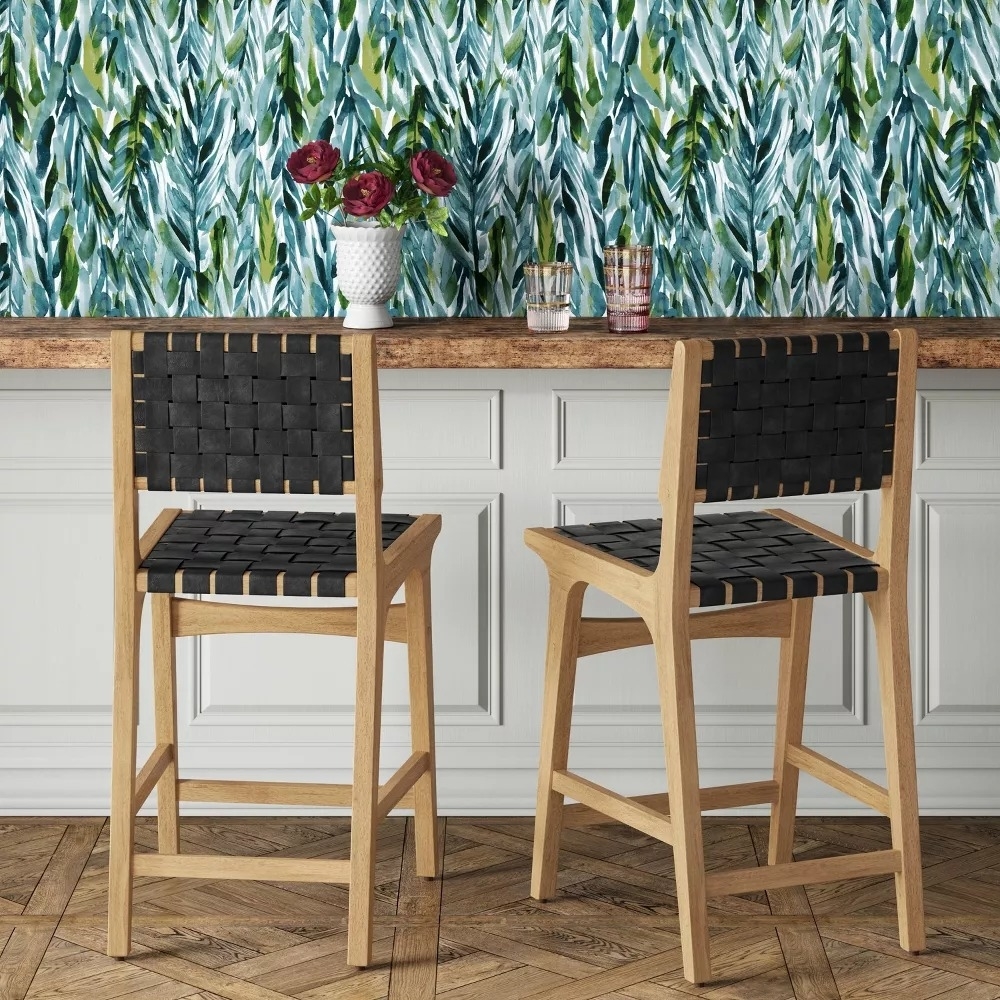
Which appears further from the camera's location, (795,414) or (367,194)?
(367,194)

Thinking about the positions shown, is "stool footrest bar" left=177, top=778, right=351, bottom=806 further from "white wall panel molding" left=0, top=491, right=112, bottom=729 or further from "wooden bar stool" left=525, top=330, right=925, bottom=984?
"white wall panel molding" left=0, top=491, right=112, bottom=729

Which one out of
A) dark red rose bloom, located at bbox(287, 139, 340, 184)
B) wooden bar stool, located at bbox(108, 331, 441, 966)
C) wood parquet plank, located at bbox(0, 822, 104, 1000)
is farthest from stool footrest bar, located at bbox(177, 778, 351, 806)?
dark red rose bloom, located at bbox(287, 139, 340, 184)

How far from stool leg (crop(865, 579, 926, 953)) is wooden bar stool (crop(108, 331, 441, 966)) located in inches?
31.5

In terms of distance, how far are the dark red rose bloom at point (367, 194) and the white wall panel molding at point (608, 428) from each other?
0.53 m

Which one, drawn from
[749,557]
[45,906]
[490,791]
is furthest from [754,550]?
[45,906]

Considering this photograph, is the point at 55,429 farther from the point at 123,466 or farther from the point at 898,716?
the point at 898,716

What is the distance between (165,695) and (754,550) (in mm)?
1130

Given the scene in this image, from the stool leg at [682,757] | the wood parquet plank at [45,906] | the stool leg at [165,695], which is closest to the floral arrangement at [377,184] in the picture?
the stool leg at [165,695]

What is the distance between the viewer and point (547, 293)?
2.79 m

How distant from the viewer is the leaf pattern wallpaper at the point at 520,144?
2.98 metres

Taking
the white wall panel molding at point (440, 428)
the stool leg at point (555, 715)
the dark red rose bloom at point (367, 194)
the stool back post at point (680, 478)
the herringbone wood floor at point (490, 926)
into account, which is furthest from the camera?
the white wall panel molding at point (440, 428)

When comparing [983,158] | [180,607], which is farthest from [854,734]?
[180,607]

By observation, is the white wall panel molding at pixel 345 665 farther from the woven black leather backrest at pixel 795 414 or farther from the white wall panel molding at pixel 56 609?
the woven black leather backrest at pixel 795 414

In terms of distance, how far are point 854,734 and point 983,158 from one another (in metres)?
1.28
